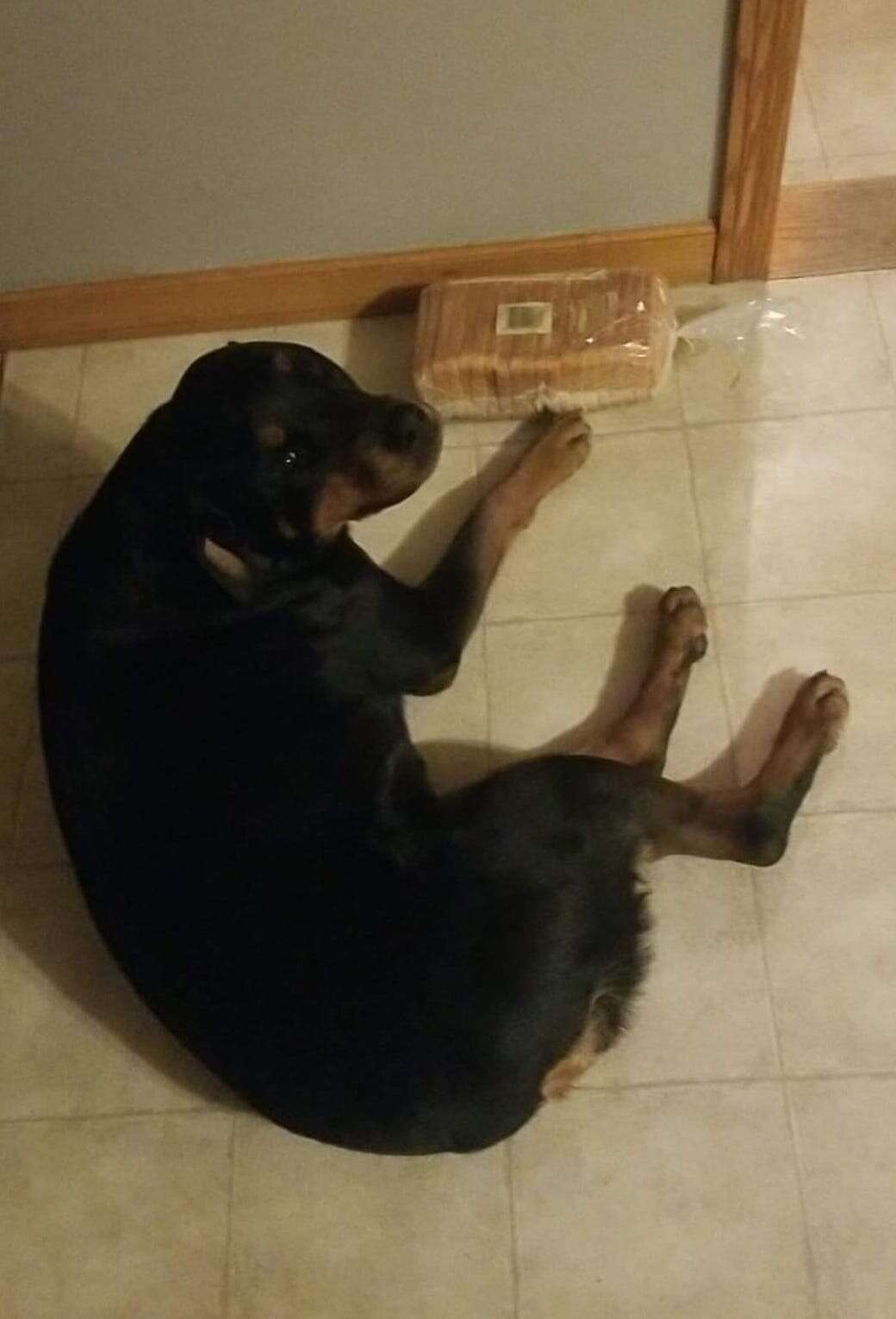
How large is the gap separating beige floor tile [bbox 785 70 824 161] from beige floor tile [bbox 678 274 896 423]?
40cm

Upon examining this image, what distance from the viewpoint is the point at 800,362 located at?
244cm

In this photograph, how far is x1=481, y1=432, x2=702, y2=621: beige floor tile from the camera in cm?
227

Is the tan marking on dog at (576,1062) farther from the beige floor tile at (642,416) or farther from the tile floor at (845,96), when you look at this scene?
the tile floor at (845,96)

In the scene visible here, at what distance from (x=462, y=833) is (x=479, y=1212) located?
0.59 m

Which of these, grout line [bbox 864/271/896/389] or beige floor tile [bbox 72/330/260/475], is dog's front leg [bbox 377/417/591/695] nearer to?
grout line [bbox 864/271/896/389]

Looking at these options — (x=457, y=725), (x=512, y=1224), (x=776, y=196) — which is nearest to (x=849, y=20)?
(x=776, y=196)

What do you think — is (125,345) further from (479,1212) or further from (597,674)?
(479,1212)

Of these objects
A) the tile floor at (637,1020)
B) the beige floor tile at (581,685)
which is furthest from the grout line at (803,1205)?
the beige floor tile at (581,685)

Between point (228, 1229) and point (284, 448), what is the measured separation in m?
1.14

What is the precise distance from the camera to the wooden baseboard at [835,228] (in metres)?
2.53

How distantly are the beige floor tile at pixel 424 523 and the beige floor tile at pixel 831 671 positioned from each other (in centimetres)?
53

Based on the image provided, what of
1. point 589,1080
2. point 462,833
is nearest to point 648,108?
Answer: point 462,833

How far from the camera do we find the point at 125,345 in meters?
2.69

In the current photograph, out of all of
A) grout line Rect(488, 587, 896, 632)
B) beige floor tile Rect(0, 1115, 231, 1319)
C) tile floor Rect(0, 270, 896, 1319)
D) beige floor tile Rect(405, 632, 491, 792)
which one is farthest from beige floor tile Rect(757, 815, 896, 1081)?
beige floor tile Rect(0, 1115, 231, 1319)
